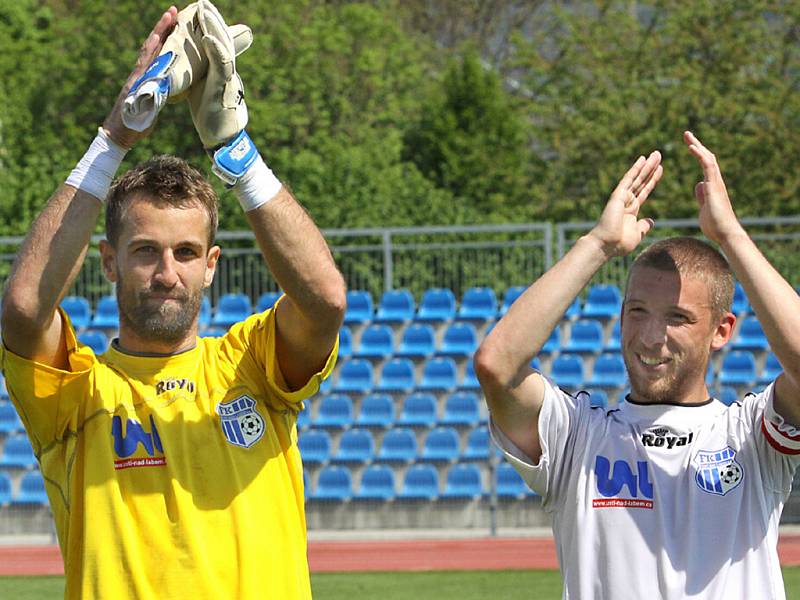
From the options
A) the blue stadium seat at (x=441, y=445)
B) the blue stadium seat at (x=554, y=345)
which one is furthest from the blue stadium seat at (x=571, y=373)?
the blue stadium seat at (x=441, y=445)

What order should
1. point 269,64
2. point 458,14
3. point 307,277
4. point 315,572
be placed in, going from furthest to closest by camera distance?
point 458,14 < point 269,64 < point 315,572 < point 307,277

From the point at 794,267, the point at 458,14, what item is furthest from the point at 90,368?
the point at 458,14

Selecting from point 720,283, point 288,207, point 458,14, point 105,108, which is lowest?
point 720,283

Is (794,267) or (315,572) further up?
(794,267)

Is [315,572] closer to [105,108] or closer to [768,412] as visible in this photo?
[768,412]

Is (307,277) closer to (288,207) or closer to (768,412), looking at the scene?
(288,207)

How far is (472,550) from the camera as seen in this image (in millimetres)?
12219

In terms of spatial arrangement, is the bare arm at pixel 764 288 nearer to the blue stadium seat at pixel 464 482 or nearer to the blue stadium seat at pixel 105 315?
the blue stadium seat at pixel 464 482

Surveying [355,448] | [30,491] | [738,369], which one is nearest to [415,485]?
[355,448]

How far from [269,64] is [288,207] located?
62.0 ft

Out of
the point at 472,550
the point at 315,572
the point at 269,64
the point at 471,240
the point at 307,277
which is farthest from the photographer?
the point at 269,64

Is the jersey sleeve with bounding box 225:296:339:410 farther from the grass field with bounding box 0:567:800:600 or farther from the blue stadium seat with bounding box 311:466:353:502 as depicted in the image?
the blue stadium seat with bounding box 311:466:353:502

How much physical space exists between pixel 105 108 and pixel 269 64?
2.95 metres

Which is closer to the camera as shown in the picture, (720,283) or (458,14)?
(720,283)
